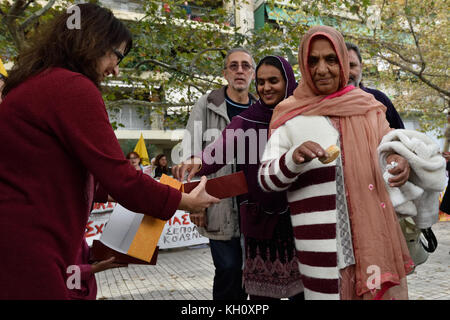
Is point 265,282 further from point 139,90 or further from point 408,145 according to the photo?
point 139,90

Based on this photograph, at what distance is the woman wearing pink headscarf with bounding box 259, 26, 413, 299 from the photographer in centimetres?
167

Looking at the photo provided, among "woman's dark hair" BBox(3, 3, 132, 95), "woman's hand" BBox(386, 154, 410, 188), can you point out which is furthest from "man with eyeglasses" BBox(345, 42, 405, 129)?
"woman's dark hair" BBox(3, 3, 132, 95)

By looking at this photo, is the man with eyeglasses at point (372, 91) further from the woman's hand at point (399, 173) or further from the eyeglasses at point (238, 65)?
the woman's hand at point (399, 173)

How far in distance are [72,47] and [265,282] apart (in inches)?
64.0

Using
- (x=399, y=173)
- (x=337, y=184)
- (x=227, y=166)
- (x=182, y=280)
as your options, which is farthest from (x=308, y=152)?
(x=182, y=280)

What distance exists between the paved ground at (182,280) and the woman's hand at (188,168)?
265cm

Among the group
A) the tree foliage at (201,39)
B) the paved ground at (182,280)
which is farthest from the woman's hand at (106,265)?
the tree foliage at (201,39)

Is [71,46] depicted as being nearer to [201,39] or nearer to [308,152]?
[308,152]

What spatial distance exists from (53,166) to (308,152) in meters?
1.00

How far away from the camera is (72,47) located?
1.51 meters
